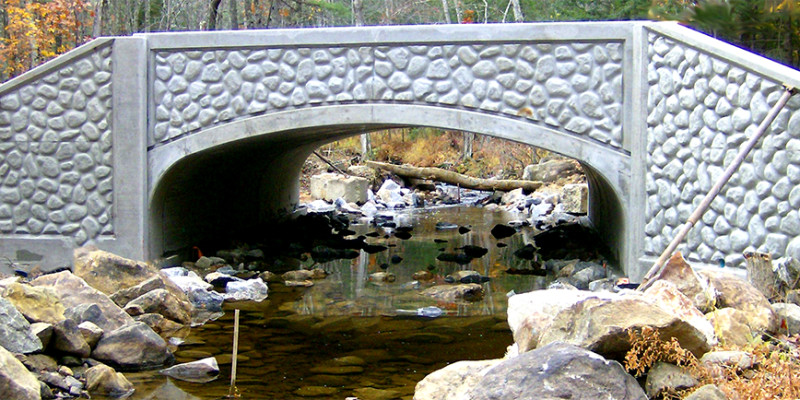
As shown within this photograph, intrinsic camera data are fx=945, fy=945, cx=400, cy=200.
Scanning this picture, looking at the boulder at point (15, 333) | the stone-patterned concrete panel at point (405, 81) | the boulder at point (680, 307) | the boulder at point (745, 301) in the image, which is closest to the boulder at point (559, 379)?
the boulder at point (680, 307)

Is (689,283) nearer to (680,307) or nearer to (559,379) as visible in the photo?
(680,307)

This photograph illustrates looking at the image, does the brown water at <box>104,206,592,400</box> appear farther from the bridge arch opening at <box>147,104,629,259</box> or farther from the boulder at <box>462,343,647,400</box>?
the bridge arch opening at <box>147,104,629,259</box>

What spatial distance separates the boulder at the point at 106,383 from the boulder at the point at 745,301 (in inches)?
154

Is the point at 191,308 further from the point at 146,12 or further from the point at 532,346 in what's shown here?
the point at 146,12

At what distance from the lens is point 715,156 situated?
8.36 metres

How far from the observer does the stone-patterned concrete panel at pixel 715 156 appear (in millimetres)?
7793

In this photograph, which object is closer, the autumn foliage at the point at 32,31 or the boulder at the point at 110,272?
the boulder at the point at 110,272

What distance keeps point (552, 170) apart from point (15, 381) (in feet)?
58.0

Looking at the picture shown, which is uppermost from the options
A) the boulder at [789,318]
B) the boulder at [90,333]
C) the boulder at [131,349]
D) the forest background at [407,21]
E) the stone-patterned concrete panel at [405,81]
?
the forest background at [407,21]

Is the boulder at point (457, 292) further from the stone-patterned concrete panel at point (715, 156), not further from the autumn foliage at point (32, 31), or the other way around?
the autumn foliage at point (32, 31)

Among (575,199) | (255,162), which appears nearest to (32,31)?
(255,162)

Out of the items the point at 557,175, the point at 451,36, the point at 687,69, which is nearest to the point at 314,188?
the point at 557,175

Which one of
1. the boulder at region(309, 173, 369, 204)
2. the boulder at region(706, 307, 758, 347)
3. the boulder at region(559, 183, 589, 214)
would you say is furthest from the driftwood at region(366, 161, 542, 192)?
the boulder at region(706, 307, 758, 347)

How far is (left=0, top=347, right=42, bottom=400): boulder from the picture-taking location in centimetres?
522
